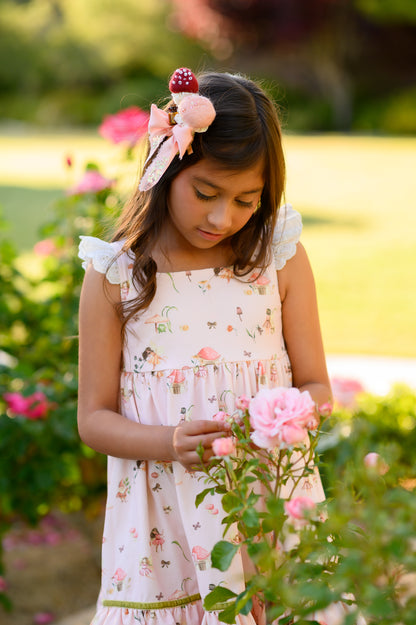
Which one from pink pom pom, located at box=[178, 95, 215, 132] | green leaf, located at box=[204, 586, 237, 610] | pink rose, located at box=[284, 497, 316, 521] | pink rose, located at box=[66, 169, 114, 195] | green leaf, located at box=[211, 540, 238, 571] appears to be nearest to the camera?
pink rose, located at box=[284, 497, 316, 521]

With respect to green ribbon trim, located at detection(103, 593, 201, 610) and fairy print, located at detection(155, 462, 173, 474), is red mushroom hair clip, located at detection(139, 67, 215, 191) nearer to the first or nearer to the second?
fairy print, located at detection(155, 462, 173, 474)

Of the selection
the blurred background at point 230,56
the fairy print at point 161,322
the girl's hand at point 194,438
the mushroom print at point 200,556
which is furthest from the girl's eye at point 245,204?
the blurred background at point 230,56

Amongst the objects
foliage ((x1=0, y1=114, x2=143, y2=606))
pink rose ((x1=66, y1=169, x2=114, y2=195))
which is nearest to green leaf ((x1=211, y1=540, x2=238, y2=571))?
foliage ((x1=0, y1=114, x2=143, y2=606))

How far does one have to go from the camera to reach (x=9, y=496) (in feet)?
9.34

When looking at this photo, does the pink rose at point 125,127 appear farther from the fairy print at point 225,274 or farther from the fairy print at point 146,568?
the fairy print at point 146,568

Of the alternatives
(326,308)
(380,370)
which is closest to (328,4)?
Answer: (326,308)

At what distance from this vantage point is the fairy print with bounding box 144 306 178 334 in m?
1.71

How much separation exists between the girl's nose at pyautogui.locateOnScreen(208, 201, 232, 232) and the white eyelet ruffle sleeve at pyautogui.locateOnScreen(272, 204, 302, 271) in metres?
0.24

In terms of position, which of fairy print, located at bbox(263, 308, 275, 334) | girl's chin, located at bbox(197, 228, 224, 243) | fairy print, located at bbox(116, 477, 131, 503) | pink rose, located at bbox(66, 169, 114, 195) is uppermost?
pink rose, located at bbox(66, 169, 114, 195)

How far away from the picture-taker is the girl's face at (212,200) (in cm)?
158

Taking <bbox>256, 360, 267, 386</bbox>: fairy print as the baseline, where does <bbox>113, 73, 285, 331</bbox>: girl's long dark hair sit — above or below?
above

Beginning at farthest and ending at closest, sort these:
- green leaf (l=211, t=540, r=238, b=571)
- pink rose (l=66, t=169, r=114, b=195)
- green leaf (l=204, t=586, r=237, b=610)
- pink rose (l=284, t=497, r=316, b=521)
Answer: pink rose (l=66, t=169, r=114, b=195), green leaf (l=204, t=586, r=237, b=610), green leaf (l=211, t=540, r=238, b=571), pink rose (l=284, t=497, r=316, b=521)

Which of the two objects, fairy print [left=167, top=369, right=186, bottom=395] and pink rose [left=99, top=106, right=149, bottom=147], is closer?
fairy print [left=167, top=369, right=186, bottom=395]

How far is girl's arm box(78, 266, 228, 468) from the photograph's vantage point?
163 cm
